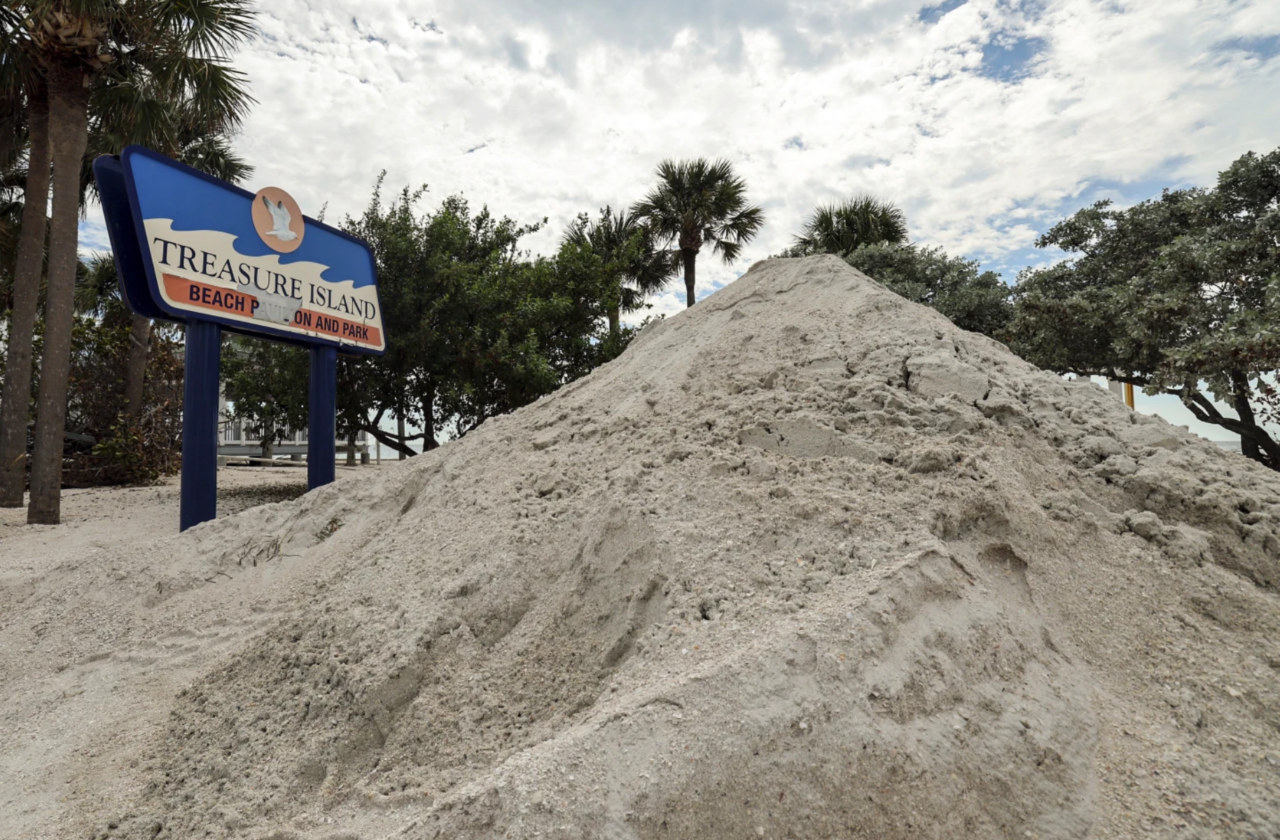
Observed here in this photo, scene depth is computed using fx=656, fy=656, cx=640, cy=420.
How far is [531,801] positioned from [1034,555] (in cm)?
216

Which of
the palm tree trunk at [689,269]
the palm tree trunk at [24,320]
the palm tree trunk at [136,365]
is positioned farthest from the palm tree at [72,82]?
the palm tree trunk at [689,269]

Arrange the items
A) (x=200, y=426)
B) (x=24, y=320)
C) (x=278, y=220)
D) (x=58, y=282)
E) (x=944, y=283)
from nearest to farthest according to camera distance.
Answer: (x=200, y=426) < (x=278, y=220) < (x=58, y=282) < (x=24, y=320) < (x=944, y=283)

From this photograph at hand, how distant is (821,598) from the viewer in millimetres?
2271

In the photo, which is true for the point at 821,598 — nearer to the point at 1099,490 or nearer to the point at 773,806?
the point at 773,806

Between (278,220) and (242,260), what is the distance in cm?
66

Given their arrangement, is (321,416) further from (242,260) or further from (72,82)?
(72,82)

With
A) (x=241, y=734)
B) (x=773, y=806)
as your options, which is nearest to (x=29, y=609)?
(x=241, y=734)

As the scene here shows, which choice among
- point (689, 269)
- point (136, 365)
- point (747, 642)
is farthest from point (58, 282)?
point (689, 269)

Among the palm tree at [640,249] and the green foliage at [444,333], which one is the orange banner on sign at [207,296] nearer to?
the green foliage at [444,333]

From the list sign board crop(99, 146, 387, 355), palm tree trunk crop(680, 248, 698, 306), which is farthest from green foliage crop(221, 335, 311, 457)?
palm tree trunk crop(680, 248, 698, 306)

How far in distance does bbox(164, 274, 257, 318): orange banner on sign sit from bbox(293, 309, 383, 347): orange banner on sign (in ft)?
2.05

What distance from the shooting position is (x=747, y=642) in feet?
7.01

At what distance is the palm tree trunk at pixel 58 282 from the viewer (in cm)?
782

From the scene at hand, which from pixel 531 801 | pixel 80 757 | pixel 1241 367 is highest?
pixel 1241 367
